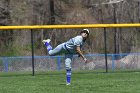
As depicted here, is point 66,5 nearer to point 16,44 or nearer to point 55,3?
point 55,3

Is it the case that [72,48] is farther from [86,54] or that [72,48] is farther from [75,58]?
[86,54]

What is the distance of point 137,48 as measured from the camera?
21328 mm

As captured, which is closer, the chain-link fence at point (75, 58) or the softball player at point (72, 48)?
the softball player at point (72, 48)

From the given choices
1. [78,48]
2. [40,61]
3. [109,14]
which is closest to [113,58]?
[40,61]

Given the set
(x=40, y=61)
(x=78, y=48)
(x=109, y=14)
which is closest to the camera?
(x=78, y=48)

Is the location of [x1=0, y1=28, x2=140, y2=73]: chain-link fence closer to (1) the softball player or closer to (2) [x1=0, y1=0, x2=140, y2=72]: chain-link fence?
(2) [x1=0, y1=0, x2=140, y2=72]: chain-link fence

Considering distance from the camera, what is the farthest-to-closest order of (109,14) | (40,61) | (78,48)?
1. (109,14)
2. (40,61)
3. (78,48)

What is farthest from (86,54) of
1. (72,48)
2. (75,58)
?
(72,48)

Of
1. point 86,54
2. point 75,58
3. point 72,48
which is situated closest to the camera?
point 72,48

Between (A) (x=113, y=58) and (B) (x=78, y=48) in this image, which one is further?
(A) (x=113, y=58)

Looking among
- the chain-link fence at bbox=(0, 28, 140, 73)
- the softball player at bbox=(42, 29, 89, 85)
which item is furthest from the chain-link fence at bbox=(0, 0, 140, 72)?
the softball player at bbox=(42, 29, 89, 85)

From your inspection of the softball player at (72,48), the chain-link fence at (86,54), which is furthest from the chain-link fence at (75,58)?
the softball player at (72,48)

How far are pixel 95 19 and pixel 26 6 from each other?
5.14 metres

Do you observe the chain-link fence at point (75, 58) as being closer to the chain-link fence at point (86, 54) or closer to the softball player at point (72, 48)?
the chain-link fence at point (86, 54)
